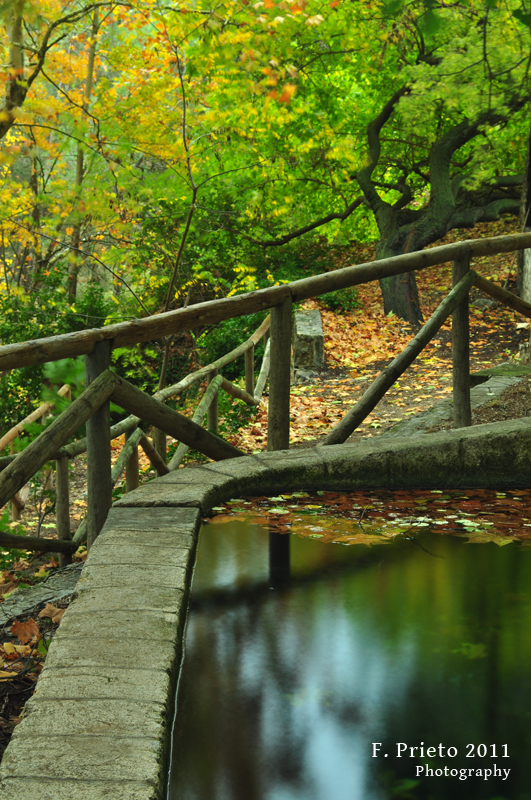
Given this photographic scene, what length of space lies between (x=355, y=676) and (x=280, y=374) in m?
2.24

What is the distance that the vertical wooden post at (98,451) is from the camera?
9.73 ft

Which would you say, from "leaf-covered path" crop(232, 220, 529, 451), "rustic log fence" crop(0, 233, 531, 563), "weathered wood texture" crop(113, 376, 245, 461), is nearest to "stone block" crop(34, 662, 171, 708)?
"rustic log fence" crop(0, 233, 531, 563)

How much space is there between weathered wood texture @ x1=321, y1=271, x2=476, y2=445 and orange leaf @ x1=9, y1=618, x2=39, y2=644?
190 centimetres

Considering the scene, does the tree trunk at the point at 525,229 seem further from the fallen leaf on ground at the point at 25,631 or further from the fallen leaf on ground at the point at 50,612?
the fallen leaf on ground at the point at 25,631

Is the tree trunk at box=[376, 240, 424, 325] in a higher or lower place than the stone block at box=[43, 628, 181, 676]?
higher

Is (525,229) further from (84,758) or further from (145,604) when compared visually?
(84,758)

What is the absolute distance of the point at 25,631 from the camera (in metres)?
2.72

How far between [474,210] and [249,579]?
1280 centimetres

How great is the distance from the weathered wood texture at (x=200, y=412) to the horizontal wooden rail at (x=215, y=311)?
1804mm

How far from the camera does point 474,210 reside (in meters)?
13.8

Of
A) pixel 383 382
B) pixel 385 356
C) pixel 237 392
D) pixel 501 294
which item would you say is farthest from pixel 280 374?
pixel 385 356

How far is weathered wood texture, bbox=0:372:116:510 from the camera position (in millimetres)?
2553

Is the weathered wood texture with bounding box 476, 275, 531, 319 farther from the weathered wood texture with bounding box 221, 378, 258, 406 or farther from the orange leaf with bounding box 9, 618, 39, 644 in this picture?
the orange leaf with bounding box 9, 618, 39, 644

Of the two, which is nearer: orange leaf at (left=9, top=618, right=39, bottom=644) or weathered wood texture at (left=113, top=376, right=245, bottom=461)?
orange leaf at (left=9, top=618, right=39, bottom=644)
